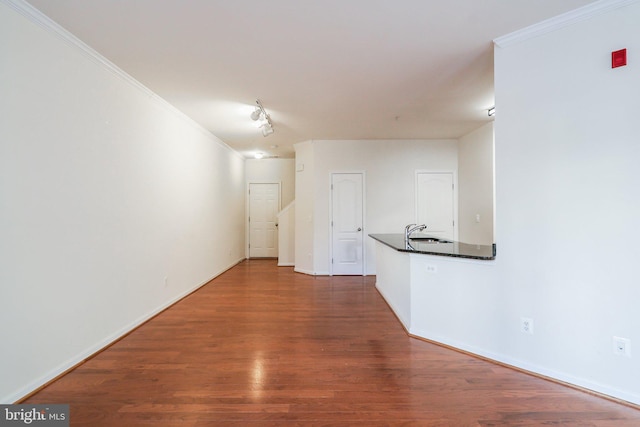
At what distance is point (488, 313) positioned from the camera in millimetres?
2295

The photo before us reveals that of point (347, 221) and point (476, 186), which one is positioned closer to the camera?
point (476, 186)

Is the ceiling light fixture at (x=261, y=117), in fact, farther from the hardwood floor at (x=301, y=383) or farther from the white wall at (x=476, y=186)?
the white wall at (x=476, y=186)

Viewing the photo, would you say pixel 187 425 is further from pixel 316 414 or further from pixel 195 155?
pixel 195 155

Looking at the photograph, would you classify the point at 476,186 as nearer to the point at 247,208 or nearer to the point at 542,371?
the point at 542,371

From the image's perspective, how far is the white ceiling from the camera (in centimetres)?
185

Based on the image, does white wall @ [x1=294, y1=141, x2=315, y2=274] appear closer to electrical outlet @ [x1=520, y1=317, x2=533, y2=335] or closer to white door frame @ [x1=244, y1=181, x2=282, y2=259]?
white door frame @ [x1=244, y1=181, x2=282, y2=259]

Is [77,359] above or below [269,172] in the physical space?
below

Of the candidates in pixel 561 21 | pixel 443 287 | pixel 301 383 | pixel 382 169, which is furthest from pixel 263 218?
pixel 561 21

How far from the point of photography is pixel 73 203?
7.11 feet

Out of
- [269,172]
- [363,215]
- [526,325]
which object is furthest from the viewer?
[269,172]

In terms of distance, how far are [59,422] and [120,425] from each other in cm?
40

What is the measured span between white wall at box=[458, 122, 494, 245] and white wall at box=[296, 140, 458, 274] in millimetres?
339

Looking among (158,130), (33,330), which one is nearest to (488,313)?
(33,330)

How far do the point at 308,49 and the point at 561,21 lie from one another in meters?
1.92
